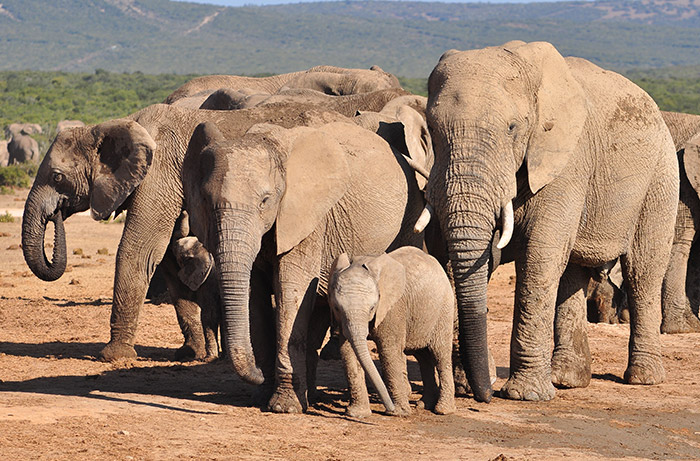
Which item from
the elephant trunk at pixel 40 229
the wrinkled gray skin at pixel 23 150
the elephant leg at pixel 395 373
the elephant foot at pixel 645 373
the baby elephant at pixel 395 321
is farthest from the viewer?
the wrinkled gray skin at pixel 23 150

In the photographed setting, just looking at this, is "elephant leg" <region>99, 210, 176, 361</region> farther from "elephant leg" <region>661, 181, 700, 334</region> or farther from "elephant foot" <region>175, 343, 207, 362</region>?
"elephant leg" <region>661, 181, 700, 334</region>

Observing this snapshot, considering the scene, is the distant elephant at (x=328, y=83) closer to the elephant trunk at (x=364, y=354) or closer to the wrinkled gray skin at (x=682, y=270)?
the wrinkled gray skin at (x=682, y=270)

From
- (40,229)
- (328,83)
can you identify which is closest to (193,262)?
(40,229)

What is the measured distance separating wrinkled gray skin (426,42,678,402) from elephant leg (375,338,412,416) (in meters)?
0.68

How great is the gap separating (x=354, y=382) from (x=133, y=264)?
337 centimetres

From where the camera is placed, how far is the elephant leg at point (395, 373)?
748 cm

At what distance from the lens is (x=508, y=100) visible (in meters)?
7.92

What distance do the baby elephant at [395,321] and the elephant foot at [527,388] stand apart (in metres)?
0.81

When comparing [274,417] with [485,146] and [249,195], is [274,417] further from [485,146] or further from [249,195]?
[485,146]

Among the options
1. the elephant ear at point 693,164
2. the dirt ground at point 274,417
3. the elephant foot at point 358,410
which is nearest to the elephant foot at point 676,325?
the dirt ground at point 274,417

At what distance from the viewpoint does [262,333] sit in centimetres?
807

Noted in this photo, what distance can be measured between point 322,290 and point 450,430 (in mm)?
1255

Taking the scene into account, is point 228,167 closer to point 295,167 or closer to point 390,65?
point 295,167

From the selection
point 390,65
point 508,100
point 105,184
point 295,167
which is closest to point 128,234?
point 105,184
